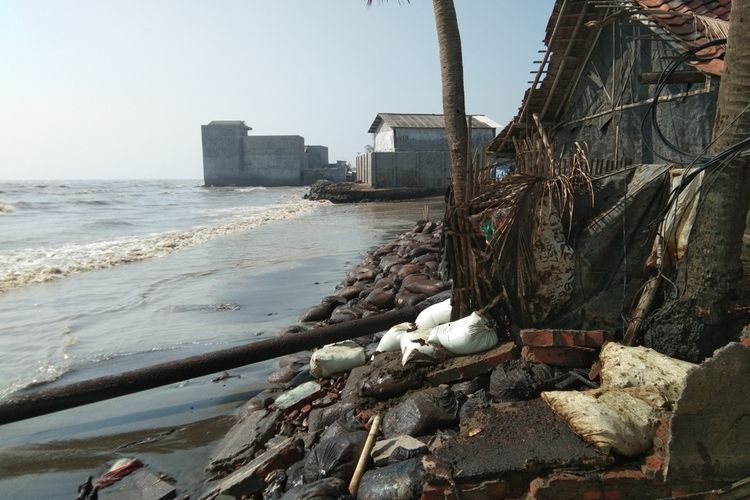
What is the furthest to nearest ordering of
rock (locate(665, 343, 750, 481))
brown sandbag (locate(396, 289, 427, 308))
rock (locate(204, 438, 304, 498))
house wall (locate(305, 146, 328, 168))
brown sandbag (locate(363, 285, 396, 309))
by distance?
1. house wall (locate(305, 146, 328, 168))
2. brown sandbag (locate(363, 285, 396, 309))
3. brown sandbag (locate(396, 289, 427, 308))
4. rock (locate(204, 438, 304, 498))
5. rock (locate(665, 343, 750, 481))

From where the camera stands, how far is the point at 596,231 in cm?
405

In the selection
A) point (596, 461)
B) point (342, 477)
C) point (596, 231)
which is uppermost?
point (596, 231)

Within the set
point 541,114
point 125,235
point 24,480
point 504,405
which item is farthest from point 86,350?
point 125,235

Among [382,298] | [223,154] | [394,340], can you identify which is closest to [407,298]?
[382,298]

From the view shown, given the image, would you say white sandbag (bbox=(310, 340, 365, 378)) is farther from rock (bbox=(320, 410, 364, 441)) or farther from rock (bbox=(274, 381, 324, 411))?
rock (bbox=(320, 410, 364, 441))

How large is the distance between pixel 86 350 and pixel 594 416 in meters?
6.85

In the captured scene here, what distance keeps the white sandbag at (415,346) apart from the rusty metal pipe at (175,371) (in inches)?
38.4

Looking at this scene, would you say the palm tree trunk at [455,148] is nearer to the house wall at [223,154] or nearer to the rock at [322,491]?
the rock at [322,491]

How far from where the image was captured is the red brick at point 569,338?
12.4 feet

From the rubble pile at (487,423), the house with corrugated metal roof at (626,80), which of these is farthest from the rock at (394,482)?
the house with corrugated metal roof at (626,80)

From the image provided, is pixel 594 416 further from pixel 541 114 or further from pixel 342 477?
pixel 541 114

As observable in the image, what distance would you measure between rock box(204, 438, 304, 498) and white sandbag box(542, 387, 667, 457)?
6.00 feet

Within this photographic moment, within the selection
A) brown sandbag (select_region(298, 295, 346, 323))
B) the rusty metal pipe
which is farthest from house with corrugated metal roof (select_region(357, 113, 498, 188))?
the rusty metal pipe

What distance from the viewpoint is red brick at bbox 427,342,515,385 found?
13.2 ft
